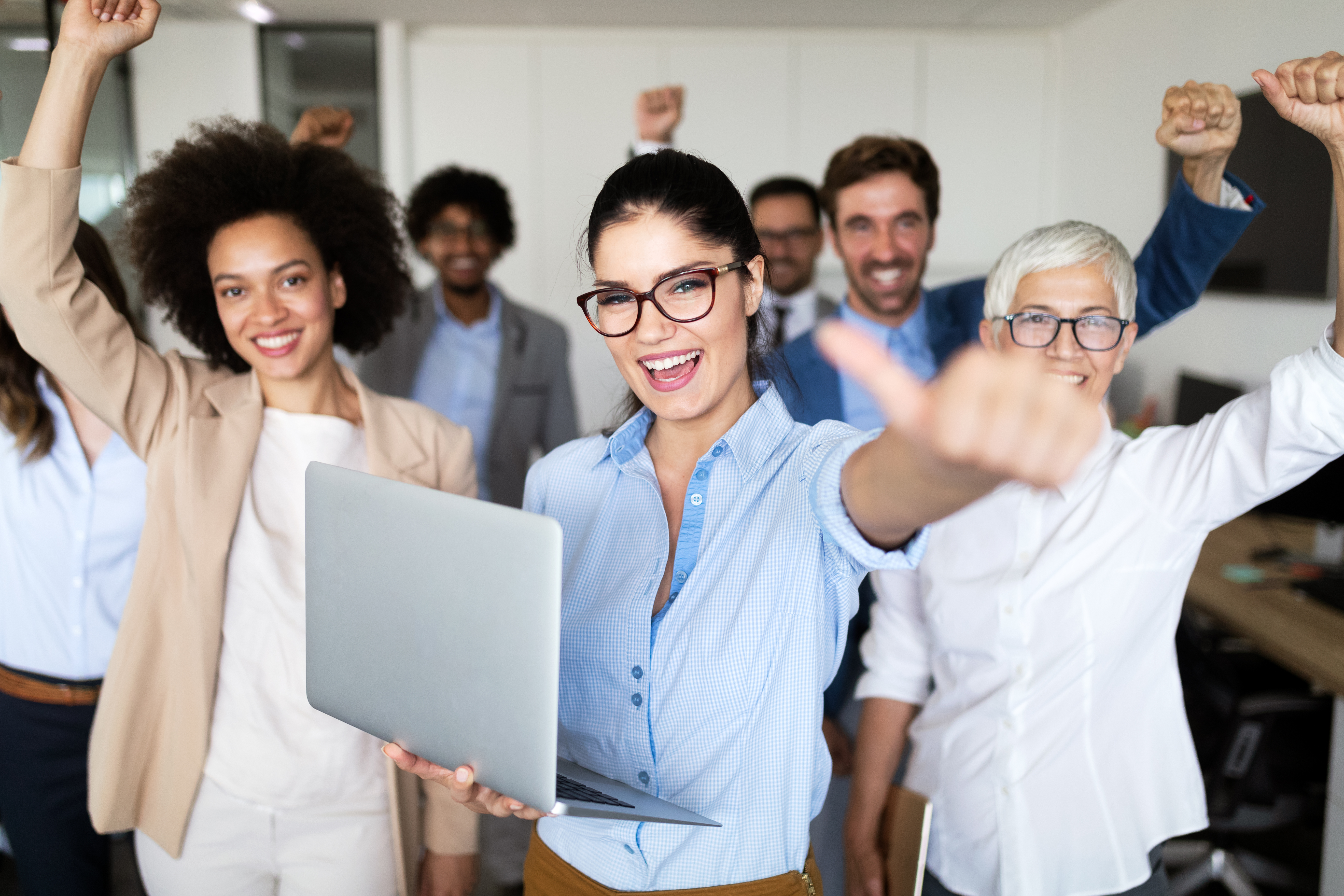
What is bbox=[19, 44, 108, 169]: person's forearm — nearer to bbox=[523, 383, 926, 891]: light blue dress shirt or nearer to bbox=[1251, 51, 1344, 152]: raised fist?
bbox=[523, 383, 926, 891]: light blue dress shirt

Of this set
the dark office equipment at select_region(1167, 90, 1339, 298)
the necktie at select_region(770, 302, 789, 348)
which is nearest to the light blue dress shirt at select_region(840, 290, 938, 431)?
the necktie at select_region(770, 302, 789, 348)

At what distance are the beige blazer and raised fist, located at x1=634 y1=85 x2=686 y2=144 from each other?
1.15 m

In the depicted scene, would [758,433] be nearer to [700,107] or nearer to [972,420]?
[972,420]

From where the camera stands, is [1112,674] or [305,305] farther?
[305,305]

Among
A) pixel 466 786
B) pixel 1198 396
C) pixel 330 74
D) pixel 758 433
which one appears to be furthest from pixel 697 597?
pixel 330 74

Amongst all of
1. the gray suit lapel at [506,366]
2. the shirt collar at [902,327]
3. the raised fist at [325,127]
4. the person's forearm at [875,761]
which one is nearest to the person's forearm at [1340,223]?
the person's forearm at [875,761]

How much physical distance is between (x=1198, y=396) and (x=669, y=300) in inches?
126

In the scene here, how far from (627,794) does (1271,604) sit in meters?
2.42

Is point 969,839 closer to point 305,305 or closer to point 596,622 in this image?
point 596,622

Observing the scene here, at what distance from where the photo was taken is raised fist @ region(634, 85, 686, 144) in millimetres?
2283

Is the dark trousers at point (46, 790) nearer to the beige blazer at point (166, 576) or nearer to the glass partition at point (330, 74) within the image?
the beige blazer at point (166, 576)

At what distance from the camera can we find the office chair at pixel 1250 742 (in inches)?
96.9

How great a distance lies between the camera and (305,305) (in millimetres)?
1707

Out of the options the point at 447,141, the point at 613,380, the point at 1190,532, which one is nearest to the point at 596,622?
the point at 613,380
